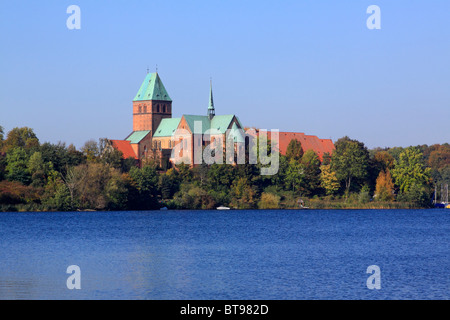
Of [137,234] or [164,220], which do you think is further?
[164,220]

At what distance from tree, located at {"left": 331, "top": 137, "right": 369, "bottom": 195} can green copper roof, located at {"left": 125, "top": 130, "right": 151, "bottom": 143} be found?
44224 millimetres

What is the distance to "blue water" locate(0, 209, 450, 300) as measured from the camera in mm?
24312

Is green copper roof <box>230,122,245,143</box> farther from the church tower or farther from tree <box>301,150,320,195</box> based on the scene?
the church tower

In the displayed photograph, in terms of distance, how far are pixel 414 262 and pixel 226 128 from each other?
296ft

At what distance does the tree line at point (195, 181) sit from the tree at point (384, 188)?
13cm

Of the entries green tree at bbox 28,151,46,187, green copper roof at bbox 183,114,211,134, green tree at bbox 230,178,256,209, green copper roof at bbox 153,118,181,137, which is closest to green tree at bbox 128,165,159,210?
green tree at bbox 230,178,256,209

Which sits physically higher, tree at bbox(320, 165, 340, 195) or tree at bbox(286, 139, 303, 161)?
tree at bbox(286, 139, 303, 161)

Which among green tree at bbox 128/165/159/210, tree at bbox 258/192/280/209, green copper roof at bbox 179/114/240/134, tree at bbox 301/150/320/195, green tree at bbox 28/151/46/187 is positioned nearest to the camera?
green tree at bbox 28/151/46/187

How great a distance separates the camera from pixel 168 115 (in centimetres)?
13525

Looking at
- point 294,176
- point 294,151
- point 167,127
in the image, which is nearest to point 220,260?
point 294,176

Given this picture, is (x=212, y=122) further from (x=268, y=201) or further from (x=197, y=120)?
(x=268, y=201)

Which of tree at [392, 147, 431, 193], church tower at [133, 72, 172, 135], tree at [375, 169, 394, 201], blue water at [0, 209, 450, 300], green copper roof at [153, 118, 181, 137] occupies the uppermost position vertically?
church tower at [133, 72, 172, 135]
